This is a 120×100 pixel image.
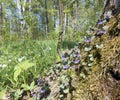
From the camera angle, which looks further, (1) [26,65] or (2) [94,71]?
(1) [26,65]

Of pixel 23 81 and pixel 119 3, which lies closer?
pixel 119 3

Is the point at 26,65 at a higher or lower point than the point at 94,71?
lower

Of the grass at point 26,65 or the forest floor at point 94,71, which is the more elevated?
the forest floor at point 94,71

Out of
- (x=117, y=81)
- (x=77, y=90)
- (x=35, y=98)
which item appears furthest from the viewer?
(x=35, y=98)

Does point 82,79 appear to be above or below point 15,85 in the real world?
above

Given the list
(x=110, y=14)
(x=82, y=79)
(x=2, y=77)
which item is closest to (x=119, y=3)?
(x=110, y=14)

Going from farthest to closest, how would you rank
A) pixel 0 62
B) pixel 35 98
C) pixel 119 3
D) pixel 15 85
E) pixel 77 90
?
pixel 0 62 → pixel 15 85 → pixel 35 98 → pixel 119 3 → pixel 77 90

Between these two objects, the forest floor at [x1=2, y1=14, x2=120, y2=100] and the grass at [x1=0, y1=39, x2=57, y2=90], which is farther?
the grass at [x1=0, y1=39, x2=57, y2=90]

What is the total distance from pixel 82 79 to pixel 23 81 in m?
1.09

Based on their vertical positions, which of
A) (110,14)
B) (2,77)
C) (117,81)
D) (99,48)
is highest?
(110,14)

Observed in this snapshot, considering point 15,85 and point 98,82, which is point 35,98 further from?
point 98,82

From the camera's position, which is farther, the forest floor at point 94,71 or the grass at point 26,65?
the grass at point 26,65

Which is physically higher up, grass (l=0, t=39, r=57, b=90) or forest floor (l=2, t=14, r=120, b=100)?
forest floor (l=2, t=14, r=120, b=100)

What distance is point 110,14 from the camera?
7.07ft
